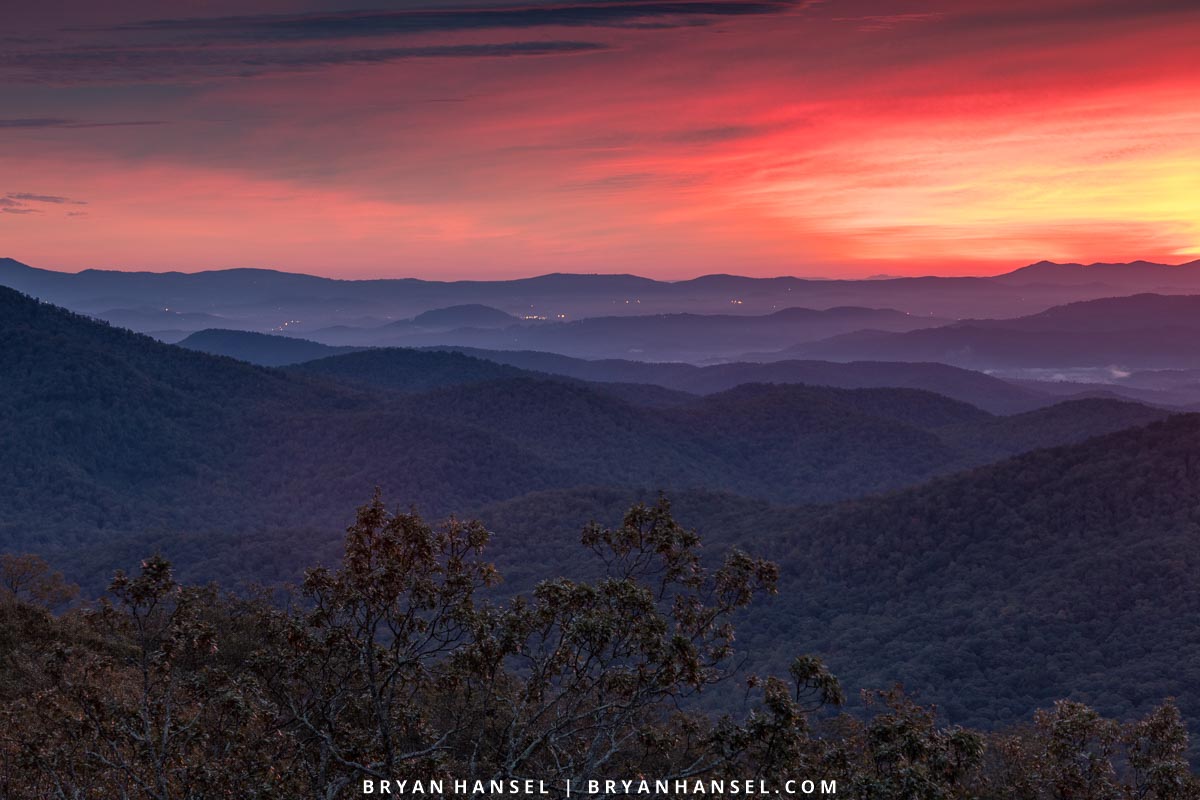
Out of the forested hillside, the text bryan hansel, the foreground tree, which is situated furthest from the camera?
the forested hillside

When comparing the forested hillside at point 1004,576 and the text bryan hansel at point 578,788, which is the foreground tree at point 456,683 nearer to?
the text bryan hansel at point 578,788

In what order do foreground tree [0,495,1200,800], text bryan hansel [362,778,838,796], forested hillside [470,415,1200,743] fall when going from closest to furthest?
foreground tree [0,495,1200,800] < text bryan hansel [362,778,838,796] < forested hillside [470,415,1200,743]

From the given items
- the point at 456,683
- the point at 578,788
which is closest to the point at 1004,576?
the point at 578,788

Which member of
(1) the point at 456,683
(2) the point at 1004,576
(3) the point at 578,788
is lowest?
(2) the point at 1004,576

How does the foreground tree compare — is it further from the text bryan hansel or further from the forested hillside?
the forested hillside

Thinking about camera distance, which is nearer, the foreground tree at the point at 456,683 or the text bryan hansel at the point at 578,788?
the foreground tree at the point at 456,683

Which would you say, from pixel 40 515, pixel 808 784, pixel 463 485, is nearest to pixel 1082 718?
pixel 808 784

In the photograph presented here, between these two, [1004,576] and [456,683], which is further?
[1004,576]

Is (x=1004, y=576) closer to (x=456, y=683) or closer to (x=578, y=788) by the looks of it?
(x=578, y=788)

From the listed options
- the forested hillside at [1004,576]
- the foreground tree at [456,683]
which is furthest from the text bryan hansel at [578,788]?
the forested hillside at [1004,576]

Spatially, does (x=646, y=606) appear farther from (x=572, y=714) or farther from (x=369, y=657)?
(x=369, y=657)

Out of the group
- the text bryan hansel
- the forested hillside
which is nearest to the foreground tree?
the text bryan hansel

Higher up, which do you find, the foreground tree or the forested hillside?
the foreground tree

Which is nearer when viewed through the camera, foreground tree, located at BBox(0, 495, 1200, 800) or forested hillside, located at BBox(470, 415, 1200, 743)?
foreground tree, located at BBox(0, 495, 1200, 800)
